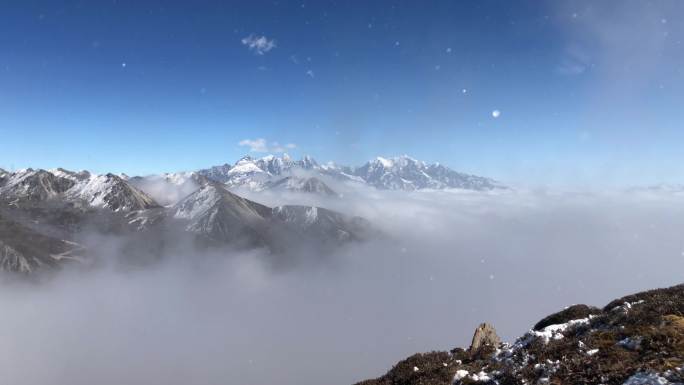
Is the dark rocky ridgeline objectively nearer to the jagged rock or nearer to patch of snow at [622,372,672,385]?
patch of snow at [622,372,672,385]

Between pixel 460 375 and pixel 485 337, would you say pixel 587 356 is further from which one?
pixel 485 337

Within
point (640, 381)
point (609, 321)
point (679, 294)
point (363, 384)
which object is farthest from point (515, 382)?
point (679, 294)

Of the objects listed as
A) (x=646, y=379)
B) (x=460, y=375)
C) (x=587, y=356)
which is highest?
(x=646, y=379)

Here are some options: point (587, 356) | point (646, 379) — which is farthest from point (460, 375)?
point (646, 379)

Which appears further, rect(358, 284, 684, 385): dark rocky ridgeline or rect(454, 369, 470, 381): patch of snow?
rect(454, 369, 470, 381): patch of snow

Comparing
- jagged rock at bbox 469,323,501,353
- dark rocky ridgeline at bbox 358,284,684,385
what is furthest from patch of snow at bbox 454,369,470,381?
jagged rock at bbox 469,323,501,353

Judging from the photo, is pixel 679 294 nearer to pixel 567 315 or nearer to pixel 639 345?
pixel 567 315

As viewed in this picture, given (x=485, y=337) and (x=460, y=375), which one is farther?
(x=485, y=337)

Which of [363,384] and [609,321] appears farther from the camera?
[363,384]

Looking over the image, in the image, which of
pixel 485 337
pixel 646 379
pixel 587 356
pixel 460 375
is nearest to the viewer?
pixel 646 379
